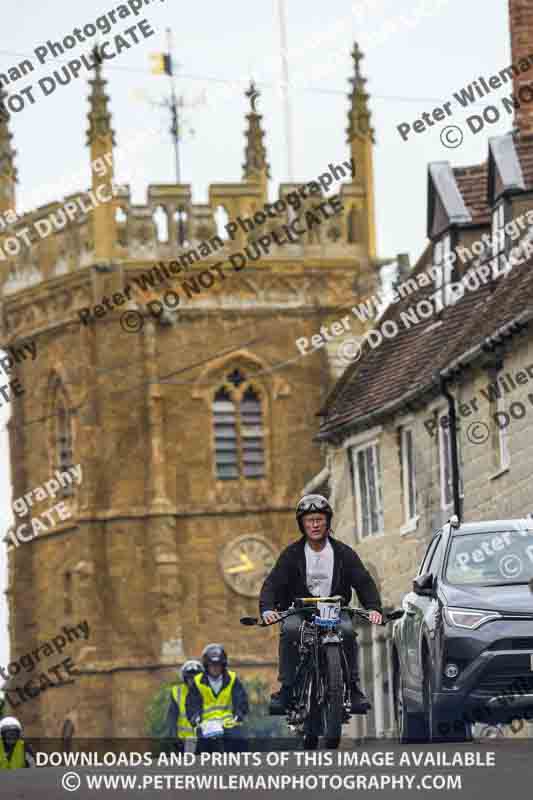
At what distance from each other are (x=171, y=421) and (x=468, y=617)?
52.6 metres

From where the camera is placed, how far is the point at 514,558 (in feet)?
65.4

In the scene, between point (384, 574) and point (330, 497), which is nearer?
point (384, 574)

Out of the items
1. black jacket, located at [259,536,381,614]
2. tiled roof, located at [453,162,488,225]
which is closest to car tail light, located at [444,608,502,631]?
black jacket, located at [259,536,381,614]

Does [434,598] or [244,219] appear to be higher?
[244,219]

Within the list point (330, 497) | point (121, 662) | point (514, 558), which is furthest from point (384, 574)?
point (121, 662)

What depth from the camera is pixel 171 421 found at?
71688 mm

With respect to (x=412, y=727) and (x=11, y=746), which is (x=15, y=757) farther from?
(x=412, y=727)

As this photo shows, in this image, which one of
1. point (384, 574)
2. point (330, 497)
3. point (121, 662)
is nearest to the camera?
point (384, 574)

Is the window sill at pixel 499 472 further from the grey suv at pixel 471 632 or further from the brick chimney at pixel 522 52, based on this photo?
the grey suv at pixel 471 632

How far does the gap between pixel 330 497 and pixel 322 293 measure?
28089 mm

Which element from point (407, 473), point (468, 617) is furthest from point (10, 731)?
point (407, 473)

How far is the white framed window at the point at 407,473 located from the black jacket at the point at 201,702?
1527 centimetres

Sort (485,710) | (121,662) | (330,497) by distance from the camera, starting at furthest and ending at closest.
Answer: (121,662) < (330,497) < (485,710)

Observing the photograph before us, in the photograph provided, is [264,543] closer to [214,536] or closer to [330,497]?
[214,536]
